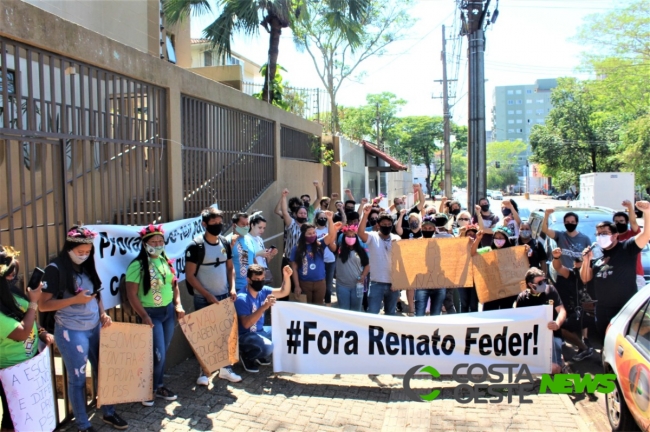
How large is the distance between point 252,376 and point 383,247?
7.67ft

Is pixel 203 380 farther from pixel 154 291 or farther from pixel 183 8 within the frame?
pixel 183 8

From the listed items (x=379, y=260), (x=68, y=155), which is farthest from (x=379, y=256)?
(x=68, y=155)

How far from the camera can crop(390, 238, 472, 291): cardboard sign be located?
22.9 ft

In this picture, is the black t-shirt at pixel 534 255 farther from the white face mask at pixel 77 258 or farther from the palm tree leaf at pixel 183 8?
the palm tree leaf at pixel 183 8

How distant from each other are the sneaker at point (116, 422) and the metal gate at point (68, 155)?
0.36m

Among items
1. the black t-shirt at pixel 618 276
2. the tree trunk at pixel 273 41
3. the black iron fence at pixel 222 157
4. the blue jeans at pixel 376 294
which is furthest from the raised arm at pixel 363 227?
the tree trunk at pixel 273 41

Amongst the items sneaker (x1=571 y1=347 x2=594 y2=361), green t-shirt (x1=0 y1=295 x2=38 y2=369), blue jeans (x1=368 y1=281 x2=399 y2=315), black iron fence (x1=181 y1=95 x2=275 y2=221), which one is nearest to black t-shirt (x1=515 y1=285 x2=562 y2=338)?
sneaker (x1=571 y1=347 x2=594 y2=361)

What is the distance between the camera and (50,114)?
16.1 feet

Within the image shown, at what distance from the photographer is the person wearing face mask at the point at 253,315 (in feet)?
18.8

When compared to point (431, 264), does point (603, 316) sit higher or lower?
lower

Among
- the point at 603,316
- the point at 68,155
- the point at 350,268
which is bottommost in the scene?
the point at 603,316

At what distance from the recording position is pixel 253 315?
18.7 feet

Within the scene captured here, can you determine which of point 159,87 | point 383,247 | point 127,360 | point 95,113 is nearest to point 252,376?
point 127,360

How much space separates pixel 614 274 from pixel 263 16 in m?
10.5
